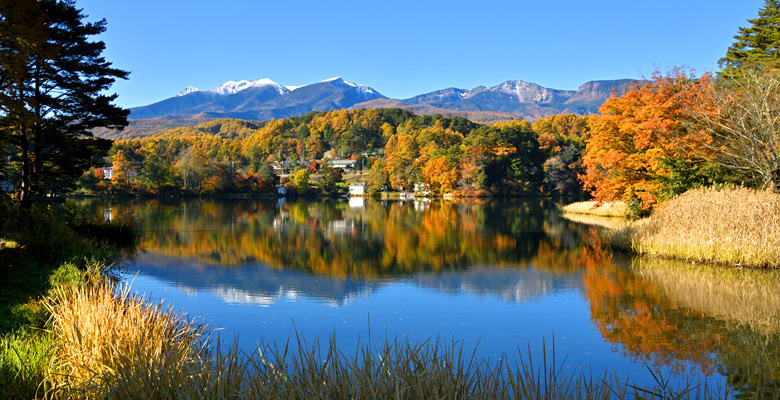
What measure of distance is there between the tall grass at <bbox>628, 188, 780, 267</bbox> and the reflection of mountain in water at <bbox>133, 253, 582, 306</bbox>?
140 inches

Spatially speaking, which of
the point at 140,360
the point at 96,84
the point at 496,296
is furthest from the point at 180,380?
the point at 96,84

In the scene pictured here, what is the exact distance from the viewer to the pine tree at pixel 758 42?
3394cm

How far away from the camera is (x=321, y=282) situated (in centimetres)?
1378

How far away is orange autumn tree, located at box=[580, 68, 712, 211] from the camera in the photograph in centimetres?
2273

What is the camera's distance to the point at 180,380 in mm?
4781

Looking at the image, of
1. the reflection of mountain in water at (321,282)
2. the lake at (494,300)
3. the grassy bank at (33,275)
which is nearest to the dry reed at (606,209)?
the lake at (494,300)

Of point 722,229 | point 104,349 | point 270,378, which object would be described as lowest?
point 104,349

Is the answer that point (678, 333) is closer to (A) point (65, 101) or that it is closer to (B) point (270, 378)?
(B) point (270, 378)

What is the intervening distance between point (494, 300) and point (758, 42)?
36559 mm

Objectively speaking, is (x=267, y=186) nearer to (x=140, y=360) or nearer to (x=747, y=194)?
(x=747, y=194)

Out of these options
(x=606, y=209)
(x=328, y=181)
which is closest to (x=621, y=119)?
(x=606, y=209)

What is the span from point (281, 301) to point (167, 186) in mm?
68402

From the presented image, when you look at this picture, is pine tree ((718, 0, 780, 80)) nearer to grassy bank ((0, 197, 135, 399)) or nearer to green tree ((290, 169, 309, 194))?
grassy bank ((0, 197, 135, 399))

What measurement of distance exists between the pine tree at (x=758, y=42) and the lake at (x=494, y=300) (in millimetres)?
21713
